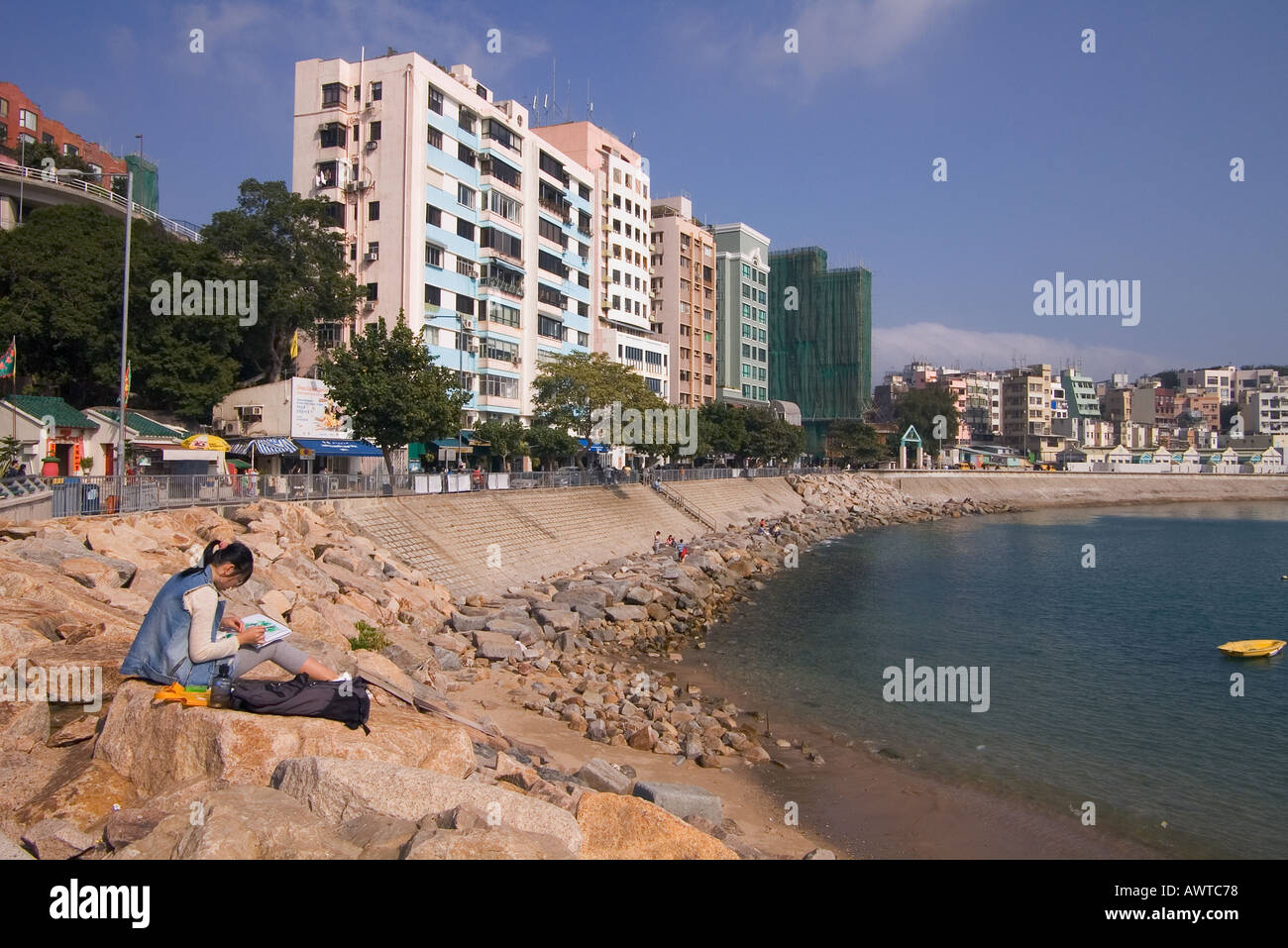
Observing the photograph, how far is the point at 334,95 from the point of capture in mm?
53531

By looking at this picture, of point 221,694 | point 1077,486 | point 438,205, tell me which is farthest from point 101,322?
point 1077,486

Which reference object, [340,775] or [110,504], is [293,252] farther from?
[340,775]

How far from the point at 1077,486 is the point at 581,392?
92.0 metres

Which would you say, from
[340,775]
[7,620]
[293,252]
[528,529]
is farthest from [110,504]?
[293,252]

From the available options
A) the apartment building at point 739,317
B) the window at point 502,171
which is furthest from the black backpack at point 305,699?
the apartment building at point 739,317

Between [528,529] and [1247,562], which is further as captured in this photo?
[1247,562]

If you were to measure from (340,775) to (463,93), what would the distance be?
191 feet

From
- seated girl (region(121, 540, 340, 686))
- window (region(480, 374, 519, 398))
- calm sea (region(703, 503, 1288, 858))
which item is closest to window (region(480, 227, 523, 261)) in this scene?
window (region(480, 374, 519, 398))

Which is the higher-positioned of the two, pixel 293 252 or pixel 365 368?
pixel 293 252

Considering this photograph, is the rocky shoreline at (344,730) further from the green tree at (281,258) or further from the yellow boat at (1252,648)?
the green tree at (281,258)

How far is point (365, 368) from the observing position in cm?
3812

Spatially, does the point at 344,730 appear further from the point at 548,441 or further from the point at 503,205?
the point at 503,205

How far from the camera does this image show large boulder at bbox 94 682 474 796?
311 inches

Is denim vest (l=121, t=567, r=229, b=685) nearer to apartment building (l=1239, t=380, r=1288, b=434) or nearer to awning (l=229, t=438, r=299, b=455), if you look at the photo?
awning (l=229, t=438, r=299, b=455)
